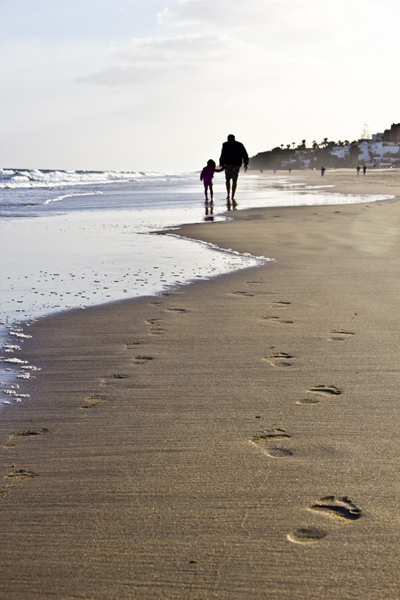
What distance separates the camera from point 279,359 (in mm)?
3514

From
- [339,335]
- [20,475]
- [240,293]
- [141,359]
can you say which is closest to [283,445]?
[20,475]

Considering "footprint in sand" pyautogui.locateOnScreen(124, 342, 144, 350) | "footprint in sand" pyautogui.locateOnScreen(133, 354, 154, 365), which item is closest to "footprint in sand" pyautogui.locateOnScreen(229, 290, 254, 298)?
"footprint in sand" pyautogui.locateOnScreen(124, 342, 144, 350)

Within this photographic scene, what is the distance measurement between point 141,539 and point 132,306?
3258 mm

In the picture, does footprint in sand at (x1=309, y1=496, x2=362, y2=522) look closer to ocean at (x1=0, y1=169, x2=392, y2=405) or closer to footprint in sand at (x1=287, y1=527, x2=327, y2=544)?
footprint in sand at (x1=287, y1=527, x2=327, y2=544)

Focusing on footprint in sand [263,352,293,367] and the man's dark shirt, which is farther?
the man's dark shirt

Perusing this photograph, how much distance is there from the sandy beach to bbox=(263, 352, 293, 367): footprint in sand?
0.01 metres

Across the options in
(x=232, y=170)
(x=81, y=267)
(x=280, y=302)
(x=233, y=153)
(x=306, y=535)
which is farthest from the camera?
(x=232, y=170)

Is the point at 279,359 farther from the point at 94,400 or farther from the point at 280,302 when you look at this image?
the point at 280,302

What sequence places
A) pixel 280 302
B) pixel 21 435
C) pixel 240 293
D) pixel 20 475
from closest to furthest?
pixel 20 475, pixel 21 435, pixel 280 302, pixel 240 293

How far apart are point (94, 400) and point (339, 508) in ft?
4.65

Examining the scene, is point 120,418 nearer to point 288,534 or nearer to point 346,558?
point 288,534

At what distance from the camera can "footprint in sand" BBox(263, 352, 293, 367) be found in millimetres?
3420

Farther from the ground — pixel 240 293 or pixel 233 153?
pixel 233 153

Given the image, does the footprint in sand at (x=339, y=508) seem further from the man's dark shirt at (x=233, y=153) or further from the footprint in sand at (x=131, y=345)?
the man's dark shirt at (x=233, y=153)
